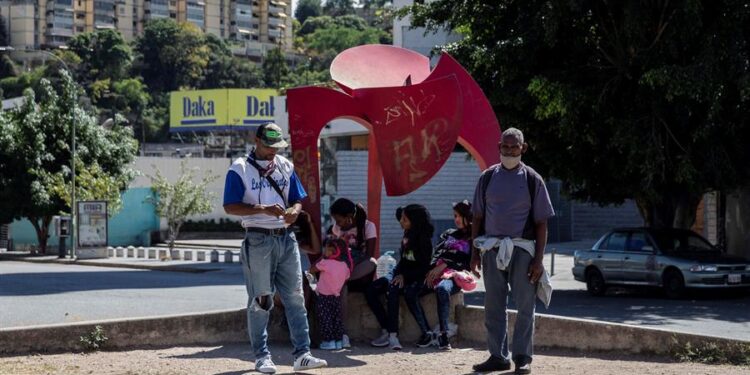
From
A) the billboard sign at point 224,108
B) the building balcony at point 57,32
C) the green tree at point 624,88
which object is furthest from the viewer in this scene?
the building balcony at point 57,32

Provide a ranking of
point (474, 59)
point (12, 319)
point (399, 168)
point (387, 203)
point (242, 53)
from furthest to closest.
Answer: point (242, 53), point (387, 203), point (474, 59), point (12, 319), point (399, 168)

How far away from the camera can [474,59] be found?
22.7 meters

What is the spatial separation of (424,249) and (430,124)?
1634 millimetres

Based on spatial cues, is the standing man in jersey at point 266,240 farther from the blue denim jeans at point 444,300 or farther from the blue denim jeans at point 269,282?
the blue denim jeans at point 444,300

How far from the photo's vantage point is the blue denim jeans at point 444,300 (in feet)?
33.1

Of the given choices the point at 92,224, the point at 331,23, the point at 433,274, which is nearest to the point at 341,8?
the point at 331,23

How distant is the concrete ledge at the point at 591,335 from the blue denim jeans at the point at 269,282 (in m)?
2.37

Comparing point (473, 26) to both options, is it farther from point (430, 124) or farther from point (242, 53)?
point (242, 53)

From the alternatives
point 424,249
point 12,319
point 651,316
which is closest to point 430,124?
point 424,249

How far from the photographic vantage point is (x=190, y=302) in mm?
18172

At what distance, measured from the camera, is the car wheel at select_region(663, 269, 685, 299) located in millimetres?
21031

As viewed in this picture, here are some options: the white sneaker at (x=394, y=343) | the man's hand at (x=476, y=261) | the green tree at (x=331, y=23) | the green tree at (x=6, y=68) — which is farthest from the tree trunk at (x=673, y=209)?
the green tree at (x=331, y=23)

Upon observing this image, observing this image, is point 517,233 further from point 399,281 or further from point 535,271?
point 399,281

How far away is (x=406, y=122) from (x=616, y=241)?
1171cm
